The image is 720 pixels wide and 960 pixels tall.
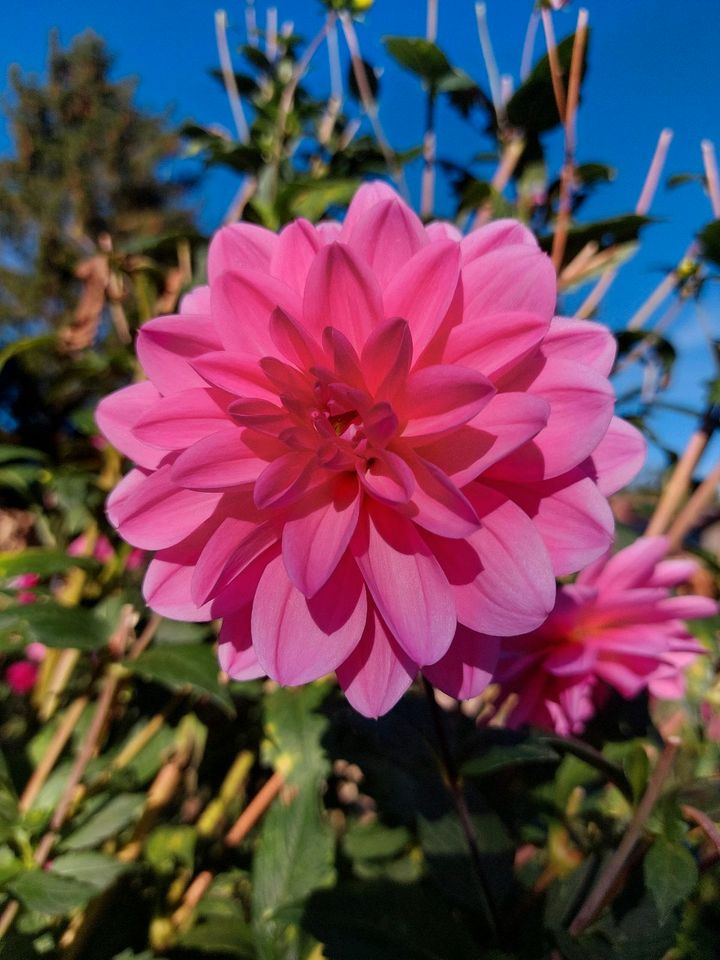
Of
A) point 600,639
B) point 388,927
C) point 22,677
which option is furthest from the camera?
point 22,677

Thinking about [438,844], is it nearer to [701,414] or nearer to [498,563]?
[498,563]

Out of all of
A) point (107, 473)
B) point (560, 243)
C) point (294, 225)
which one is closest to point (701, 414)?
point (560, 243)

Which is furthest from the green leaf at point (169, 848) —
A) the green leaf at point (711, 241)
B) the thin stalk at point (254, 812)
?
the green leaf at point (711, 241)

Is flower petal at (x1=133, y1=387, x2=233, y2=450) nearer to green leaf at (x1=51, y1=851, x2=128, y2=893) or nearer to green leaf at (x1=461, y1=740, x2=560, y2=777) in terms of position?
green leaf at (x1=461, y1=740, x2=560, y2=777)

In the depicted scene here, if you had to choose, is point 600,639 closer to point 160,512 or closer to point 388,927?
point 388,927

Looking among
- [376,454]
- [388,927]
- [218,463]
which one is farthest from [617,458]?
[388,927]

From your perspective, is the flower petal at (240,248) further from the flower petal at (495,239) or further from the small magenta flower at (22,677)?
the small magenta flower at (22,677)
